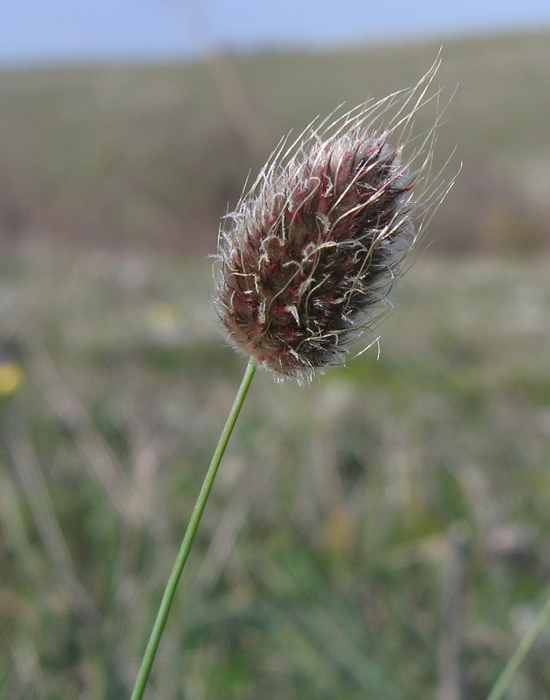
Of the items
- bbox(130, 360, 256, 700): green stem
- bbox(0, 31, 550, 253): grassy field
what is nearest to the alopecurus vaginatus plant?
bbox(130, 360, 256, 700): green stem

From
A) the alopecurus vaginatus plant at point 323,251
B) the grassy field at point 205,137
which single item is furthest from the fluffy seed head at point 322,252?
the grassy field at point 205,137

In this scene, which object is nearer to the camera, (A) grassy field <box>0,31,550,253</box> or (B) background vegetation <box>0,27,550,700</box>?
(B) background vegetation <box>0,27,550,700</box>

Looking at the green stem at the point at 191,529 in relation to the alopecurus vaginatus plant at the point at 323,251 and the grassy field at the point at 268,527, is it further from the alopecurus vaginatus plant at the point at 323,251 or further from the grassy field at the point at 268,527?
the grassy field at the point at 268,527

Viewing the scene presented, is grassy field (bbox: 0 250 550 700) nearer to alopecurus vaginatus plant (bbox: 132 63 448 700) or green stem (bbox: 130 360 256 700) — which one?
alopecurus vaginatus plant (bbox: 132 63 448 700)

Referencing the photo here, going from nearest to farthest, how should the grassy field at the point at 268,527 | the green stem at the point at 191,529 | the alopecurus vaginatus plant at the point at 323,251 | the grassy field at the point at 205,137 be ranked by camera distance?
the green stem at the point at 191,529 < the alopecurus vaginatus plant at the point at 323,251 < the grassy field at the point at 268,527 < the grassy field at the point at 205,137

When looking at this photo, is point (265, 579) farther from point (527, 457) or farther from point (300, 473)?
point (527, 457)

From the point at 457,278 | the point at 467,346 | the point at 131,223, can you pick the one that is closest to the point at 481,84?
the point at 131,223
